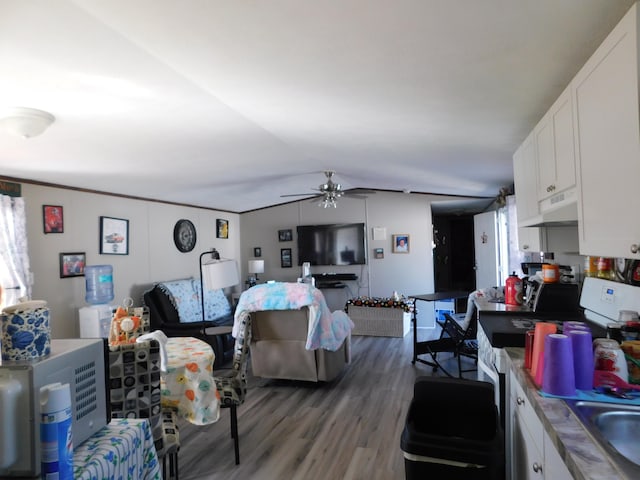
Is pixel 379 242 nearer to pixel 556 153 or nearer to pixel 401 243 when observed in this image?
pixel 401 243

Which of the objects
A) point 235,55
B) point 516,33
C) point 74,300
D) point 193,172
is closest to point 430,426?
point 516,33

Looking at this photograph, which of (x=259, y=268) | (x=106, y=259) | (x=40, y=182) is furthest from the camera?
(x=259, y=268)

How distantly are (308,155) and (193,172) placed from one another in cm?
132

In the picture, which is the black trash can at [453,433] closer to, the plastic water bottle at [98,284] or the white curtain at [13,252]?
the white curtain at [13,252]

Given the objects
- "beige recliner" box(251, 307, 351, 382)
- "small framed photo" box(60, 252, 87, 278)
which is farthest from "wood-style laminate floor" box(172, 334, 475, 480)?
"small framed photo" box(60, 252, 87, 278)

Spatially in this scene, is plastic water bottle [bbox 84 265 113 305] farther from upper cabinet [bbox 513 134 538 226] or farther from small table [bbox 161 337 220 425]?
upper cabinet [bbox 513 134 538 226]

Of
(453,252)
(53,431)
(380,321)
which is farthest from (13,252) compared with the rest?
(453,252)

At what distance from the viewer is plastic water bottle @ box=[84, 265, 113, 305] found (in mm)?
4422

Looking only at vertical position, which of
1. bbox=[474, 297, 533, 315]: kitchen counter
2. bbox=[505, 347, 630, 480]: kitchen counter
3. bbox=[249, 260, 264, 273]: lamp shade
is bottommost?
bbox=[505, 347, 630, 480]: kitchen counter

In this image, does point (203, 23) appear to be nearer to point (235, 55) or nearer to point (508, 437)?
point (235, 55)

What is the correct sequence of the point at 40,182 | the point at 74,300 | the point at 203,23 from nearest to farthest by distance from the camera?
the point at 203,23 < the point at 40,182 < the point at 74,300

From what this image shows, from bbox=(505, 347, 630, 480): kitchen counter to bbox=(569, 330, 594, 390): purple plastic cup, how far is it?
15 cm

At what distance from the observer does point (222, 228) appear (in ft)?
24.8

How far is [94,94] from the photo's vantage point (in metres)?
2.26
